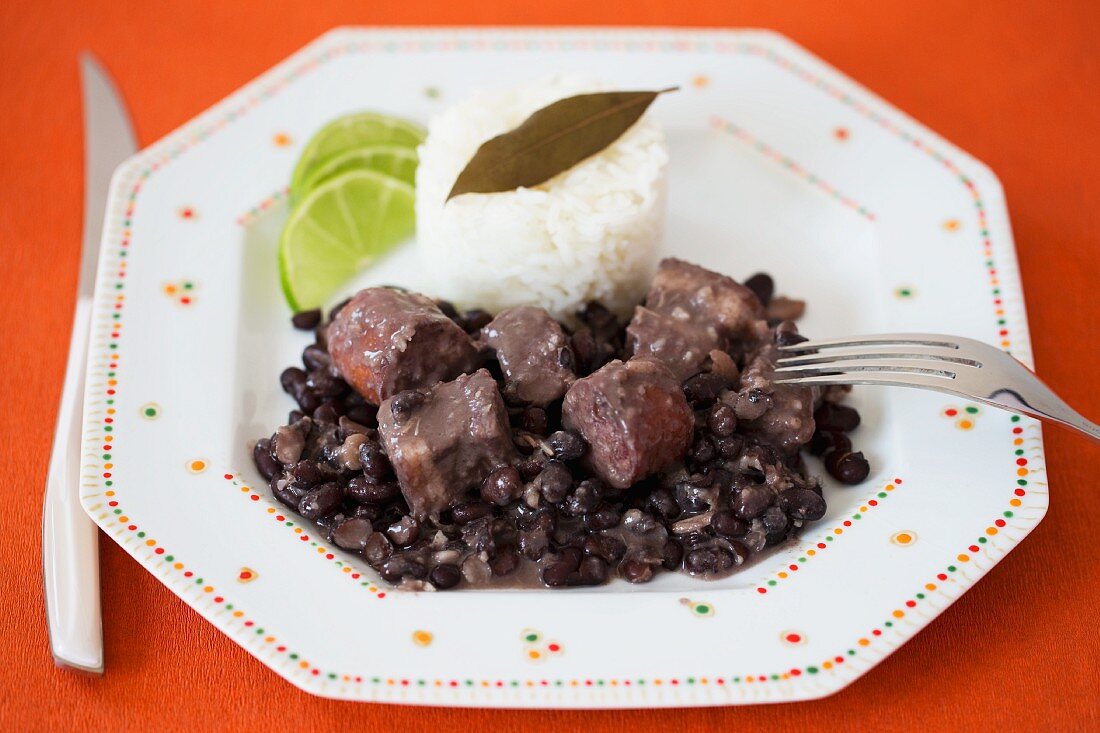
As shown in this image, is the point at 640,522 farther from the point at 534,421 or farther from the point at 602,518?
the point at 534,421

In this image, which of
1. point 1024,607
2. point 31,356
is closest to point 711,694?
point 1024,607

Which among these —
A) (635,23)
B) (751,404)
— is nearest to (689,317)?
(751,404)

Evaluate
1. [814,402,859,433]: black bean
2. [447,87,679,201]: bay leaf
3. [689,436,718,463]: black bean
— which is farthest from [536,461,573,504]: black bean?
[447,87,679,201]: bay leaf

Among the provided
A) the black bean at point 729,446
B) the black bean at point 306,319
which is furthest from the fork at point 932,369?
the black bean at point 306,319

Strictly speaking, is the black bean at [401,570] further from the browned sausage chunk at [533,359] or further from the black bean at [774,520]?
the black bean at [774,520]

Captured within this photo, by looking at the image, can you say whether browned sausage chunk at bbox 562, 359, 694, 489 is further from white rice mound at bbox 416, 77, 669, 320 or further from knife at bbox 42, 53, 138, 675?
knife at bbox 42, 53, 138, 675

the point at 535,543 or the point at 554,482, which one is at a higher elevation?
the point at 554,482
